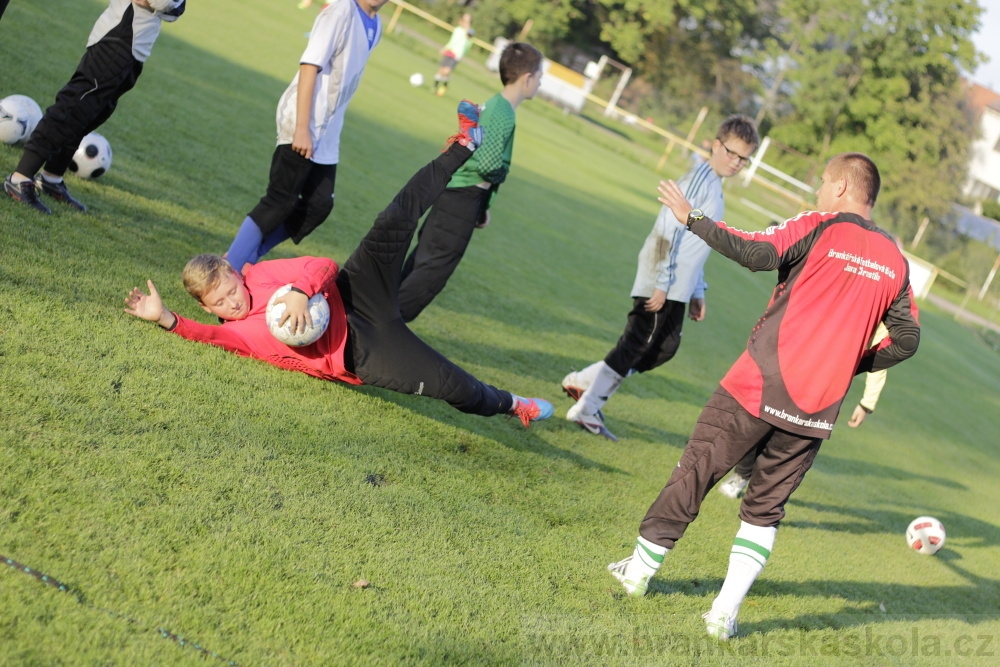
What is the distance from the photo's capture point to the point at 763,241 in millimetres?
3818

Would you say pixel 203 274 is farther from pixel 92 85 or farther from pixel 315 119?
pixel 92 85

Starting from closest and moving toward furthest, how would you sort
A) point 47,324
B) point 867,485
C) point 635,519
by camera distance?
1. point 47,324
2. point 635,519
3. point 867,485

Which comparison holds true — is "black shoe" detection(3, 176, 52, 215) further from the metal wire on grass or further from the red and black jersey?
the red and black jersey

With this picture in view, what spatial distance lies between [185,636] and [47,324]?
214 centimetres

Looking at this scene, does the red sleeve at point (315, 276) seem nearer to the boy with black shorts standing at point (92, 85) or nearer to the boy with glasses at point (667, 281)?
the boy with black shorts standing at point (92, 85)

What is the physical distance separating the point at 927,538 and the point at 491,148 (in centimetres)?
463

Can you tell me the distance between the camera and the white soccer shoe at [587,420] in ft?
20.7

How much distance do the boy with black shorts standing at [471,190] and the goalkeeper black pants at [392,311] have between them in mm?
886

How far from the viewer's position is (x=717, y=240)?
12.6ft

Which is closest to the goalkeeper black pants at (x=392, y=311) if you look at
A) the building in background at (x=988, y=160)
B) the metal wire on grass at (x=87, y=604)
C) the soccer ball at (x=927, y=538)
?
the metal wire on grass at (x=87, y=604)

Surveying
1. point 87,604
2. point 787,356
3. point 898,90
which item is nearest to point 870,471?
point 787,356

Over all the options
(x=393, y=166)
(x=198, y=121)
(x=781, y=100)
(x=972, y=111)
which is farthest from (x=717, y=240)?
(x=972, y=111)

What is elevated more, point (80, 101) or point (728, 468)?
point (728, 468)

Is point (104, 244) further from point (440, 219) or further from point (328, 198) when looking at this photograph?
point (440, 219)
